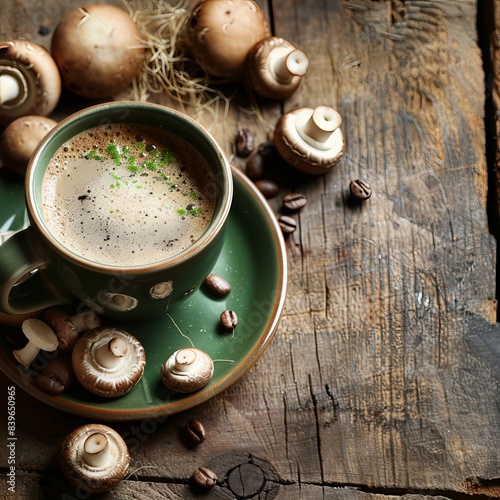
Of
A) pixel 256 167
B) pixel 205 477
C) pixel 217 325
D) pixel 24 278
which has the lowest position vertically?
pixel 205 477

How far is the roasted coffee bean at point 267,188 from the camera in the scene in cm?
178

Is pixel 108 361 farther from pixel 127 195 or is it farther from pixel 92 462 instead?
pixel 127 195

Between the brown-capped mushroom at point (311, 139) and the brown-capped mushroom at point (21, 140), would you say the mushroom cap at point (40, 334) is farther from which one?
the brown-capped mushroom at point (311, 139)

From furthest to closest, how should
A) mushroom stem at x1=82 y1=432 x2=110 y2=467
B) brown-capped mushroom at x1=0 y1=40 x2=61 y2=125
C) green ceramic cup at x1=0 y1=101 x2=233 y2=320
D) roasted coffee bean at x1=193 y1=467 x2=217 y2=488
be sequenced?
1. brown-capped mushroom at x1=0 y1=40 x2=61 y2=125
2. roasted coffee bean at x1=193 y1=467 x2=217 y2=488
3. mushroom stem at x1=82 y1=432 x2=110 y2=467
4. green ceramic cup at x1=0 y1=101 x2=233 y2=320

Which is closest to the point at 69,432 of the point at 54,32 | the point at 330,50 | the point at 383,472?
the point at 383,472

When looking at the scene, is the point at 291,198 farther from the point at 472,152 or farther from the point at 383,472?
the point at 383,472

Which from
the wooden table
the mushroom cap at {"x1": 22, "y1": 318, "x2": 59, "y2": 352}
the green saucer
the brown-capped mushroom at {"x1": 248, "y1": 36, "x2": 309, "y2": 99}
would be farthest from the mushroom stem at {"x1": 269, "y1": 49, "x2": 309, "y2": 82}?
the mushroom cap at {"x1": 22, "y1": 318, "x2": 59, "y2": 352}

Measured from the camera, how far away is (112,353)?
Answer: 1483 millimetres

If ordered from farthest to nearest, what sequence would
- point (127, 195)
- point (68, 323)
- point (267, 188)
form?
1. point (267, 188)
2. point (68, 323)
3. point (127, 195)

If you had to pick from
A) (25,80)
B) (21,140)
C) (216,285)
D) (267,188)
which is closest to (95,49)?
(25,80)

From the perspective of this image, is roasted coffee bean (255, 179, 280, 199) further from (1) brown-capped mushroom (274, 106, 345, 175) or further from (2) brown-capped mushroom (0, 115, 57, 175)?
(2) brown-capped mushroom (0, 115, 57, 175)

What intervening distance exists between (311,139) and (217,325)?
52cm

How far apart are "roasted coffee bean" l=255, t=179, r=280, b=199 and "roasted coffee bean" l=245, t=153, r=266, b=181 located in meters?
0.02

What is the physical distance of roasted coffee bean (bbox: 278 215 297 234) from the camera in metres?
1.76
